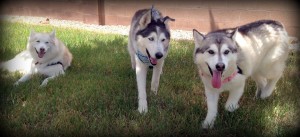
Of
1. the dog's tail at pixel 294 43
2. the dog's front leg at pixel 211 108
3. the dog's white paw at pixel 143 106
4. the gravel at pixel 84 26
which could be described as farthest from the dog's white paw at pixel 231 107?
the gravel at pixel 84 26

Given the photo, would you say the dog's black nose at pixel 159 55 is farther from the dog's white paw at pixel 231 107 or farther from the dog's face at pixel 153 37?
the dog's white paw at pixel 231 107

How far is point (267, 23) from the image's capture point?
179 inches

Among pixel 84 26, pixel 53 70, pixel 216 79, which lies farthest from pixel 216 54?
pixel 84 26

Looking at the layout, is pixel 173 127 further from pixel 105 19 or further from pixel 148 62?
pixel 105 19

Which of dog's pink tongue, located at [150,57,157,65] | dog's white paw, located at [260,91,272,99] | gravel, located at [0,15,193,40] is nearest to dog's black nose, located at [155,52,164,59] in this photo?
dog's pink tongue, located at [150,57,157,65]

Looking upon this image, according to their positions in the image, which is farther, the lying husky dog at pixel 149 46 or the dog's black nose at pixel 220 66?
the lying husky dog at pixel 149 46

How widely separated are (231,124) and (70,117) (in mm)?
1756

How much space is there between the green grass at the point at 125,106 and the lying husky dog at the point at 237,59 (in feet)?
0.61

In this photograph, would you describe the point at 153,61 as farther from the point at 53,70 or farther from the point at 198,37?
the point at 53,70

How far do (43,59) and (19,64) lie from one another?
1.89 ft

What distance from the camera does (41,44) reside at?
5738 mm

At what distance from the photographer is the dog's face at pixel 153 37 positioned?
4.42 meters

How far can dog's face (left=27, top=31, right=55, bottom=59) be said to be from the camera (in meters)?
5.74

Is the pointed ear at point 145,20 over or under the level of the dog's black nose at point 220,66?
over
